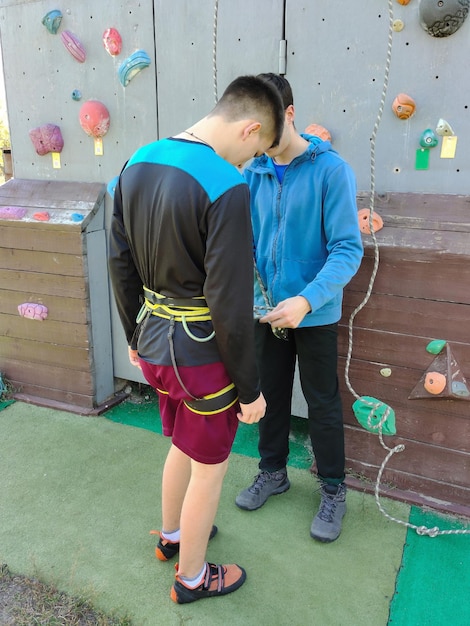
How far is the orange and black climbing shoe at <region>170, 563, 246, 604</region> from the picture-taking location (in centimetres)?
181

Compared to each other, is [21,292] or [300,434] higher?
[21,292]

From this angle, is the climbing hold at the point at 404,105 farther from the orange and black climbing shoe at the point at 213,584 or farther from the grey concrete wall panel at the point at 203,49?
the orange and black climbing shoe at the point at 213,584

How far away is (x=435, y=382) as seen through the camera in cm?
217

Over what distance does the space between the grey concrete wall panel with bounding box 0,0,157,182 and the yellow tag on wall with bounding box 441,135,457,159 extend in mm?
1480

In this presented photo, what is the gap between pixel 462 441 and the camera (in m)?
2.22

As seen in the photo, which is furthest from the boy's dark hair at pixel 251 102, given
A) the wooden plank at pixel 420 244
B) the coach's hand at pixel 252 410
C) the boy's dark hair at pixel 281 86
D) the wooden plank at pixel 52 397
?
the wooden plank at pixel 52 397

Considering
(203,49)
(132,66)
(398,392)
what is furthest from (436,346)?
(132,66)

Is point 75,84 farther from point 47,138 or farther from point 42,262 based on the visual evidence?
point 42,262

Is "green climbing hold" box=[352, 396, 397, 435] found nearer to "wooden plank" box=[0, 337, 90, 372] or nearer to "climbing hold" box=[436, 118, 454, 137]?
"climbing hold" box=[436, 118, 454, 137]

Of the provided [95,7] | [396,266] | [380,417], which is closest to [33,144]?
[95,7]

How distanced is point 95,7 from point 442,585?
3153 mm

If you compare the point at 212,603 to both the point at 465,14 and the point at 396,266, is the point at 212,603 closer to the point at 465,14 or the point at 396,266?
the point at 396,266

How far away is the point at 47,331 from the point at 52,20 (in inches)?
68.8

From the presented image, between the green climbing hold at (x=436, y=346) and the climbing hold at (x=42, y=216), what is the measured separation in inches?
85.1
